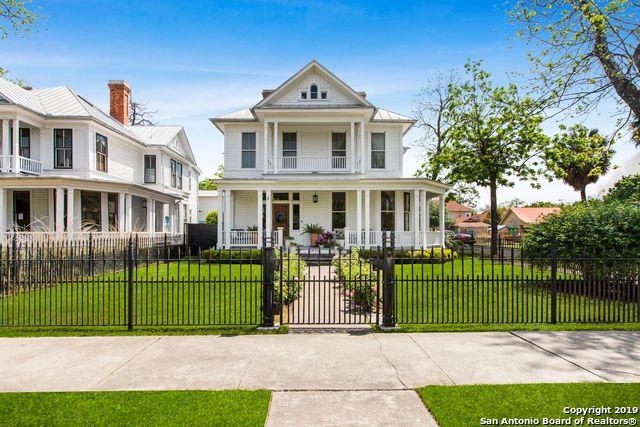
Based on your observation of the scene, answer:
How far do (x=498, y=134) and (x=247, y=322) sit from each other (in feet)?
73.6

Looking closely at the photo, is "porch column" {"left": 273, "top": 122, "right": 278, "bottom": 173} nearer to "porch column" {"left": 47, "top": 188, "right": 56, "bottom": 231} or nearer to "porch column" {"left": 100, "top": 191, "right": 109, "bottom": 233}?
"porch column" {"left": 100, "top": 191, "right": 109, "bottom": 233}

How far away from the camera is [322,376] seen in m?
5.37

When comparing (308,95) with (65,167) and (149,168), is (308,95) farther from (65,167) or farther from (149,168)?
(65,167)

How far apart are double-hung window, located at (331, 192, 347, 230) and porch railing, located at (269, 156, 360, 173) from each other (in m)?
1.53

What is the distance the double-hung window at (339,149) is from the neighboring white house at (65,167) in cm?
1092

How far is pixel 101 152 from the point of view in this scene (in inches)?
875

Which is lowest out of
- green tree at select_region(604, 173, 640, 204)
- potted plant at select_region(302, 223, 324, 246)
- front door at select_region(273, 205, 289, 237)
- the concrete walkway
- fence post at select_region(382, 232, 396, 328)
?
the concrete walkway

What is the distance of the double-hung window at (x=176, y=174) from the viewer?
29836 mm

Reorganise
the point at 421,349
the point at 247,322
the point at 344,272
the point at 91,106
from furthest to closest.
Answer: the point at 91,106
the point at 344,272
the point at 247,322
the point at 421,349

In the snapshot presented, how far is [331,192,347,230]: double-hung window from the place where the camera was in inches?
893

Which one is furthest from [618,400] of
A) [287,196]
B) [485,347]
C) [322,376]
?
[287,196]

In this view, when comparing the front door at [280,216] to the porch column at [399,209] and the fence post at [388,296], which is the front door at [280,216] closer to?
the porch column at [399,209]

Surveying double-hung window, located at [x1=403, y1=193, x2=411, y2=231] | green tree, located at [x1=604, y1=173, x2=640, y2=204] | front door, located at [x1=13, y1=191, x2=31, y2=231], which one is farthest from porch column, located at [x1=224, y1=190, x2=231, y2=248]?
green tree, located at [x1=604, y1=173, x2=640, y2=204]

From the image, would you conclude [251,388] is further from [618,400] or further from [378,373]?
[618,400]
